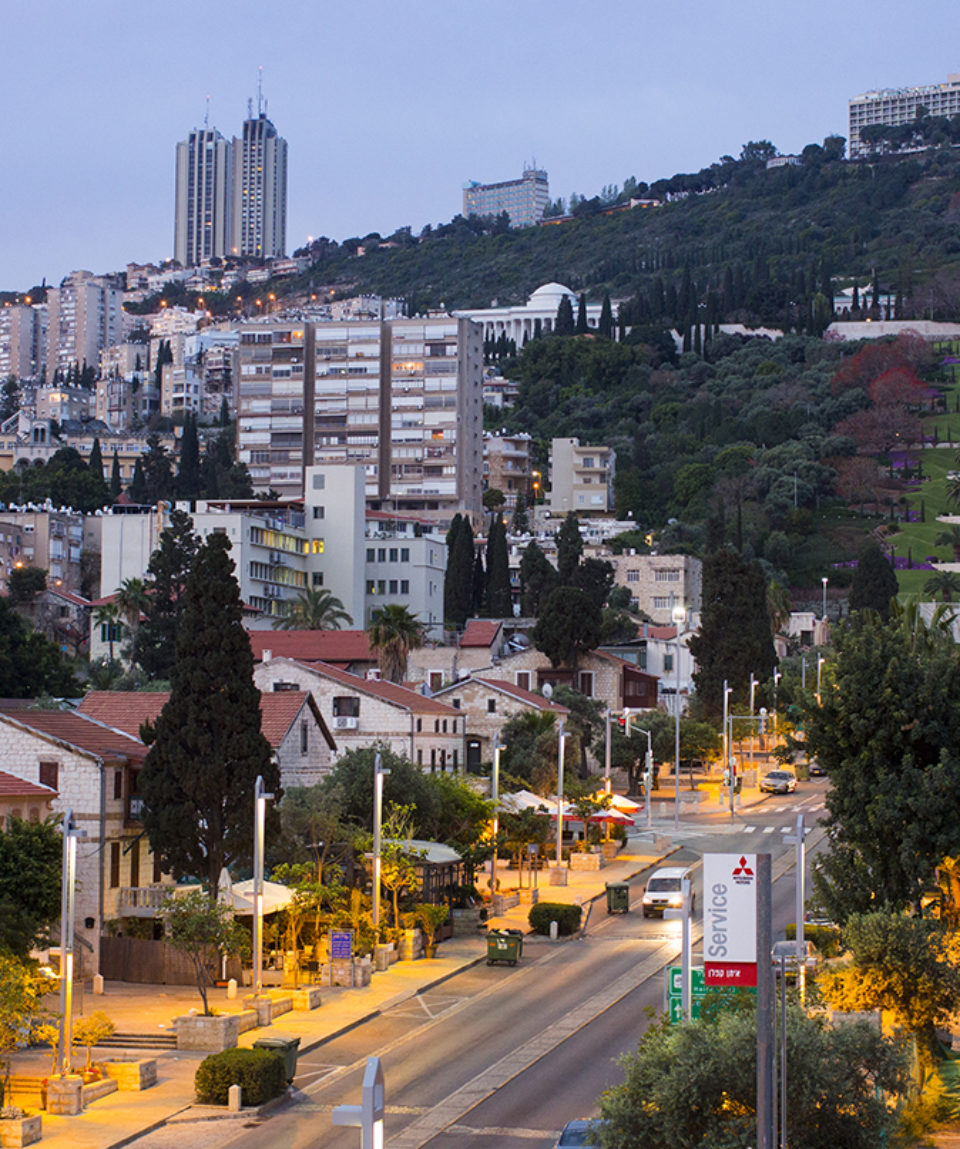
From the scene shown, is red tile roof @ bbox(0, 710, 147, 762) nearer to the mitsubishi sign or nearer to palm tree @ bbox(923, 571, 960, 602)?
the mitsubishi sign

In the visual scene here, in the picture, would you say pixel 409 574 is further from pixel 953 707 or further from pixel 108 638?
pixel 953 707

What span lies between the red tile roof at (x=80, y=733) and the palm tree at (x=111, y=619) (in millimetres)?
84998

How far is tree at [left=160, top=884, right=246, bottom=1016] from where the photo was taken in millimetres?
43969

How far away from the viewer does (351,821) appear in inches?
2415

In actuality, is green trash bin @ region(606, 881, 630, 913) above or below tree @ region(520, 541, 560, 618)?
below

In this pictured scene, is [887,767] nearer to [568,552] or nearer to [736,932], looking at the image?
[736,932]

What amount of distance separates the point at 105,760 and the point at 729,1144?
100 feet

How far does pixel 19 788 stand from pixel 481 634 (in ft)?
241

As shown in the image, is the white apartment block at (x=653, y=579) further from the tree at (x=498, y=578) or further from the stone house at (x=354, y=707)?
the stone house at (x=354, y=707)

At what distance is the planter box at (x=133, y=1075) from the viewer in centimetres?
3806

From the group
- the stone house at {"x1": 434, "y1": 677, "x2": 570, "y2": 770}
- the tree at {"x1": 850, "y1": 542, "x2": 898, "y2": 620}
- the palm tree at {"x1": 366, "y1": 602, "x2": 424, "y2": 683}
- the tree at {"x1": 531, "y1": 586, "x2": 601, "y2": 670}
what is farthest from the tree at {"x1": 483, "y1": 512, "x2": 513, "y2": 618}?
the stone house at {"x1": 434, "y1": 677, "x2": 570, "y2": 770}

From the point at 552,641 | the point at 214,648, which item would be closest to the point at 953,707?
the point at 214,648

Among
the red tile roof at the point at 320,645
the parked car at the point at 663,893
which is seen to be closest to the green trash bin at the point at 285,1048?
the parked car at the point at 663,893

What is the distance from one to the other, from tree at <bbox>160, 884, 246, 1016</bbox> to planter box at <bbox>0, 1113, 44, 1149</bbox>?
9716mm
